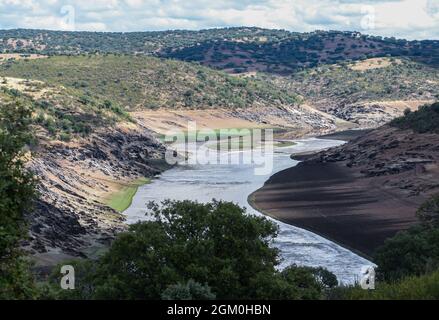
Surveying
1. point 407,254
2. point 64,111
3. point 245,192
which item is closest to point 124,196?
point 245,192

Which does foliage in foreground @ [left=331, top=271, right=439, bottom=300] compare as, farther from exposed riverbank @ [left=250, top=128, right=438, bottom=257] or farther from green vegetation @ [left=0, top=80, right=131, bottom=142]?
green vegetation @ [left=0, top=80, right=131, bottom=142]

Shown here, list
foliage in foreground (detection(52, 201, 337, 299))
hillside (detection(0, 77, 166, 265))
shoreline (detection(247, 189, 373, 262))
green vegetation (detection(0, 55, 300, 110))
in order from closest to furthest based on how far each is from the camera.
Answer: foliage in foreground (detection(52, 201, 337, 299)) < shoreline (detection(247, 189, 373, 262)) < hillside (detection(0, 77, 166, 265)) < green vegetation (detection(0, 55, 300, 110))

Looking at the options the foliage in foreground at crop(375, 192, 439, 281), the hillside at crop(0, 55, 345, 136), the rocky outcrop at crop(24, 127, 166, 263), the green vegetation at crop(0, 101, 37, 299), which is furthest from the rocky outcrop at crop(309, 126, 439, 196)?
the hillside at crop(0, 55, 345, 136)

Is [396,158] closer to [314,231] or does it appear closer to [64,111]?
[314,231]

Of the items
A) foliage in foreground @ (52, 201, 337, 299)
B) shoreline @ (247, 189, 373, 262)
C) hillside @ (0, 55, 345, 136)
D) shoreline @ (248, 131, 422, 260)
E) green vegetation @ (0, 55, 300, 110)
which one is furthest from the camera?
green vegetation @ (0, 55, 300, 110)

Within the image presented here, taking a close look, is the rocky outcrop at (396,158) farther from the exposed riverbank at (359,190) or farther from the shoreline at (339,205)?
the shoreline at (339,205)
